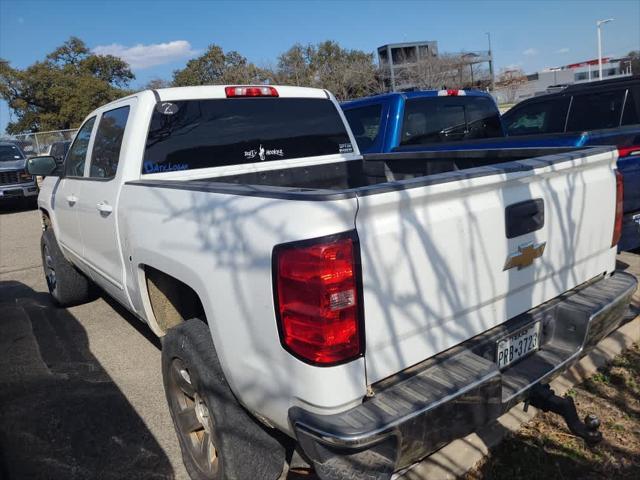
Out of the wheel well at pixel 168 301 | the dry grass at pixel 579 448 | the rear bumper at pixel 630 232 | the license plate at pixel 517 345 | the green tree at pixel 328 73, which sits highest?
the green tree at pixel 328 73

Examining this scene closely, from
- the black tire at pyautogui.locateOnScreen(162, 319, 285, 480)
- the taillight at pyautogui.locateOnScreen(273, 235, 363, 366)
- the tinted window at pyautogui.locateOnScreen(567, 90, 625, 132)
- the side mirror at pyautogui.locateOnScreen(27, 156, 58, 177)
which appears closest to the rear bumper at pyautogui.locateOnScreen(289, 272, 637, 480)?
the taillight at pyautogui.locateOnScreen(273, 235, 363, 366)

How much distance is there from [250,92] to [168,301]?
1.61 m

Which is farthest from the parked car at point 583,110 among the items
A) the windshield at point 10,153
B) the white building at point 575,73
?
the white building at point 575,73

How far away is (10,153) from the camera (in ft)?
51.6

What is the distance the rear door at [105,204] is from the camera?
3.47 meters

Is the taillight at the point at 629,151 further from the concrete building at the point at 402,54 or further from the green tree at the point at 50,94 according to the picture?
the green tree at the point at 50,94

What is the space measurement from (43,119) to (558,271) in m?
47.5

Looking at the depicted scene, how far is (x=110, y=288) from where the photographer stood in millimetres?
3938

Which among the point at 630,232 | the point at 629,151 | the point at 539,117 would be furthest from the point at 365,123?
the point at 630,232

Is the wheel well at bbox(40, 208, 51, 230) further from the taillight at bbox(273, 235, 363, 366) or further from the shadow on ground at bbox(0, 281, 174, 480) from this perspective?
the taillight at bbox(273, 235, 363, 366)

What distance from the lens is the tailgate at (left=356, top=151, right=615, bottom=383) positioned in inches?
78.2

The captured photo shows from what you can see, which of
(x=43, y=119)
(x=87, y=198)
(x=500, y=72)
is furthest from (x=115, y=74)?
(x=87, y=198)

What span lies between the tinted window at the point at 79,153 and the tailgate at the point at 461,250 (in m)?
3.23

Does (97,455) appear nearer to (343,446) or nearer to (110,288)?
(110,288)
